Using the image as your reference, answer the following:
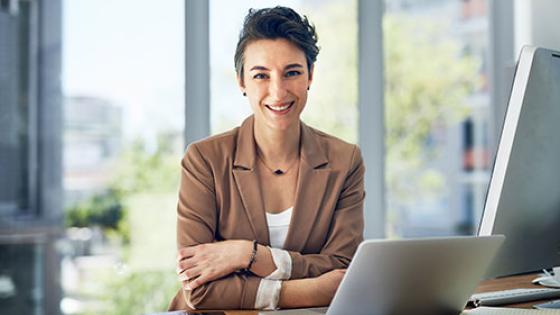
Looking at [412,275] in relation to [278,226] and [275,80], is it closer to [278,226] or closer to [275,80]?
[278,226]

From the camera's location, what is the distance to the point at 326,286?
5.84ft

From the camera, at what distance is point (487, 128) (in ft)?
14.4

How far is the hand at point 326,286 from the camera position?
69.4 inches

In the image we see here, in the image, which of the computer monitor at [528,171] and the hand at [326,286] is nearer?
the computer monitor at [528,171]

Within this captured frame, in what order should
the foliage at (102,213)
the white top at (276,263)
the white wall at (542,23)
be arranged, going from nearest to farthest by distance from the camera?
1. the white top at (276,263)
2. the foliage at (102,213)
3. the white wall at (542,23)

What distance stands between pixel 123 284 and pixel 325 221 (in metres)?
1.53

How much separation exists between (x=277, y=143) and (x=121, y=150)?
142 cm

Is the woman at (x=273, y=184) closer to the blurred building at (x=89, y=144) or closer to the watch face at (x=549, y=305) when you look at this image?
the watch face at (x=549, y=305)

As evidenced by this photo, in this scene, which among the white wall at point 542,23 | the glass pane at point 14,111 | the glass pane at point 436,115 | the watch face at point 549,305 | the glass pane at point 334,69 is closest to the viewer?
the watch face at point 549,305

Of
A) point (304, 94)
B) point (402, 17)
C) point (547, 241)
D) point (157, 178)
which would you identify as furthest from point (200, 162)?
point (402, 17)

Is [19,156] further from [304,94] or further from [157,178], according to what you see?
[304,94]

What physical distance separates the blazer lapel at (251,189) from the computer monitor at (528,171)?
0.64 metres

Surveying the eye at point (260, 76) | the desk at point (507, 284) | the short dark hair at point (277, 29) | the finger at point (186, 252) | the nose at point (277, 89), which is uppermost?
the short dark hair at point (277, 29)

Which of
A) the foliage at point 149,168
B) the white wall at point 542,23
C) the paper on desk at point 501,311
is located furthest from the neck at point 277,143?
the white wall at point 542,23
